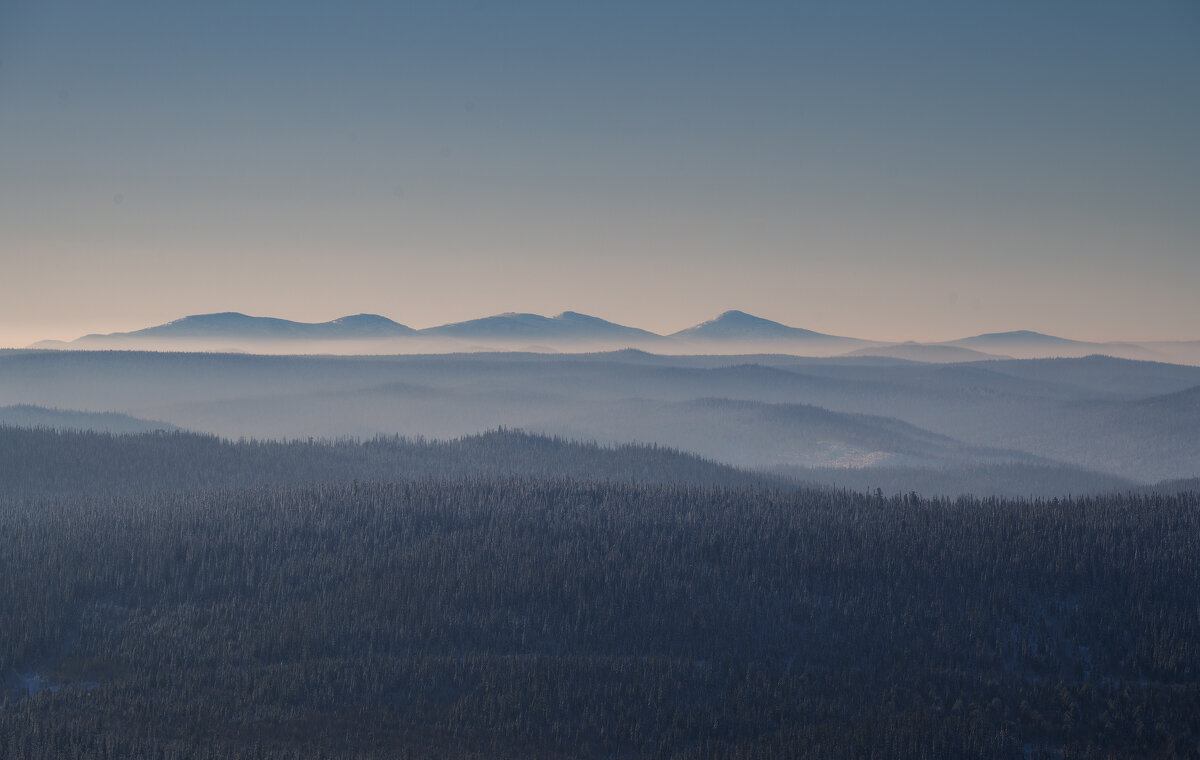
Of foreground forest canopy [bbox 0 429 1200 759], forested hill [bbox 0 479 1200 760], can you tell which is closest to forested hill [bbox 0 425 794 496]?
foreground forest canopy [bbox 0 429 1200 759]

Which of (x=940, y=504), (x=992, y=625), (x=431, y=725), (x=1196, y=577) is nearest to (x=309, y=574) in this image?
(x=431, y=725)

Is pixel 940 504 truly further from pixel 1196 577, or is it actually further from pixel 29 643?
pixel 29 643

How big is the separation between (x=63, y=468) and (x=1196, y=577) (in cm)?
5890

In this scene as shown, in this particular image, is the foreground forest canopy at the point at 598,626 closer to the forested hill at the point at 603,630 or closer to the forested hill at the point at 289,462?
the forested hill at the point at 603,630

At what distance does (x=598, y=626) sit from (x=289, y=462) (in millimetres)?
47576

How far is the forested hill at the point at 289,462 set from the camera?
66.5m

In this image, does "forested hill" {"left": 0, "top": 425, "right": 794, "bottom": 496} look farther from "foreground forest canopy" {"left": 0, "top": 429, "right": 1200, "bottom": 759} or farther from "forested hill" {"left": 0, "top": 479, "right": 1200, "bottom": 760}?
"forested hill" {"left": 0, "top": 479, "right": 1200, "bottom": 760}

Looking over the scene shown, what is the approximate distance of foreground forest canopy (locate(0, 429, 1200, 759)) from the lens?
27.5 metres

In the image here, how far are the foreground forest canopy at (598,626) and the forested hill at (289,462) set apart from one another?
12.6m

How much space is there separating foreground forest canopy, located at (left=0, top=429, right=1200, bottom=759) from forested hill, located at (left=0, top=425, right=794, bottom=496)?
12.6 metres

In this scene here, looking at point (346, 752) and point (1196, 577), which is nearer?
point (346, 752)

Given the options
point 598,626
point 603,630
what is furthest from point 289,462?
point 603,630

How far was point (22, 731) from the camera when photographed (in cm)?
2631

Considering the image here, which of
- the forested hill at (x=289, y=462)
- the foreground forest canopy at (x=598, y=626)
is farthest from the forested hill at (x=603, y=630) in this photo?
the forested hill at (x=289, y=462)
